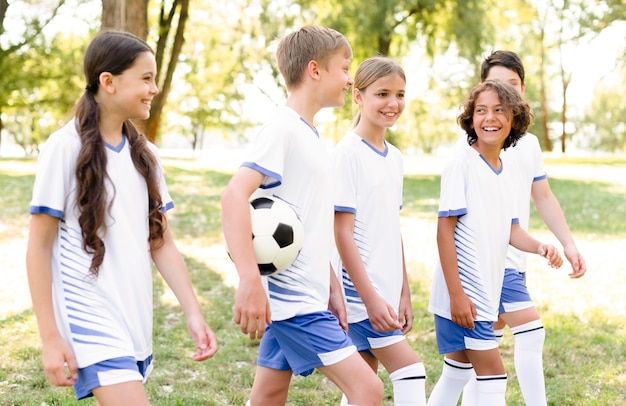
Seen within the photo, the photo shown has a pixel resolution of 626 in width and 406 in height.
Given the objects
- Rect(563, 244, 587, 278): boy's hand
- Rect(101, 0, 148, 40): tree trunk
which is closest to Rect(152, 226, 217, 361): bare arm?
Rect(563, 244, 587, 278): boy's hand

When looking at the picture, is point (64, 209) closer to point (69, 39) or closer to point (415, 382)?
point (415, 382)

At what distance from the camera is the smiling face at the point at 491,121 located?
3.49 m

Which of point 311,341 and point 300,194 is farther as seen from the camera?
point 300,194

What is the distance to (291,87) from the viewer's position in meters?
2.86

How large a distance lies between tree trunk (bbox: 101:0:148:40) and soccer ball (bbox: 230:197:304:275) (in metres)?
6.33

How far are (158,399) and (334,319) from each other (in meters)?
2.19

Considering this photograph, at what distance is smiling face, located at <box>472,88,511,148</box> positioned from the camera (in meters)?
3.49

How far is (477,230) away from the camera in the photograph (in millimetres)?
3369

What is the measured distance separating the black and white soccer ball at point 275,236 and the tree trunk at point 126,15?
20.8 ft

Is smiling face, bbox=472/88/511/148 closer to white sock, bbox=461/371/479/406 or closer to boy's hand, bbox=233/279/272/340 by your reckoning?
white sock, bbox=461/371/479/406

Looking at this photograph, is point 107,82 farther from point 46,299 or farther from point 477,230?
point 477,230

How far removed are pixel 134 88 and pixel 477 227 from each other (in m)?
1.73

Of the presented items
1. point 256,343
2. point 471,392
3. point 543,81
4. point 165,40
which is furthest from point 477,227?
point 543,81

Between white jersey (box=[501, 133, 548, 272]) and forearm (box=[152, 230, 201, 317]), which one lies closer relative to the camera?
forearm (box=[152, 230, 201, 317])
